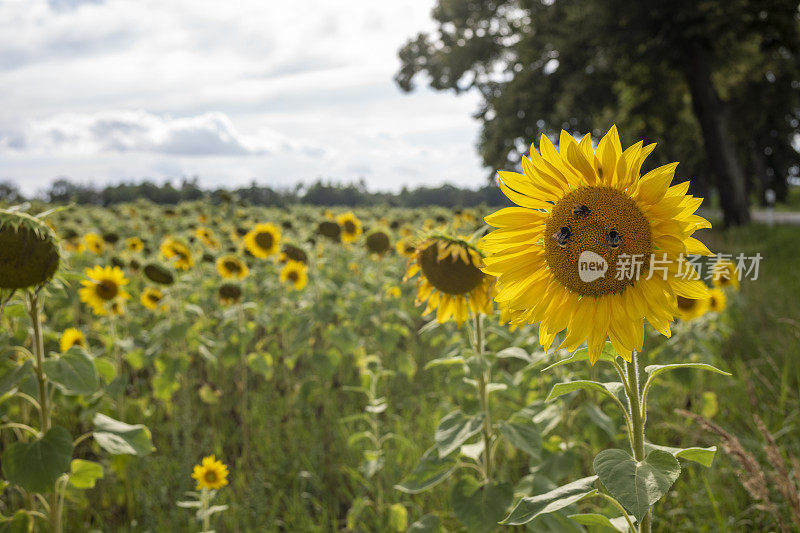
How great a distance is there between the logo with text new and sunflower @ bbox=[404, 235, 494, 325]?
72cm

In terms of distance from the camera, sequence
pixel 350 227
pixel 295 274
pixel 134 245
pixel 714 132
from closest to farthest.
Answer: pixel 295 274
pixel 350 227
pixel 134 245
pixel 714 132

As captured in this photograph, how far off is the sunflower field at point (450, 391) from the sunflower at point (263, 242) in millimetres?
20

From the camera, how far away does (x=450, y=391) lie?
280 centimetres

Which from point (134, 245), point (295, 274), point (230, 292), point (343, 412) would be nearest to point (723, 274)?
point (343, 412)

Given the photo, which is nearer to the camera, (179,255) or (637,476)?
(637,476)

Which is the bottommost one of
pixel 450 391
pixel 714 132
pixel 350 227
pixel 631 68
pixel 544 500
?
pixel 450 391

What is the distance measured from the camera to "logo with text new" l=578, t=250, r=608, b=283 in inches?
48.5

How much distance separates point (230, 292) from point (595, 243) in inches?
145

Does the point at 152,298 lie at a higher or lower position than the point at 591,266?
lower

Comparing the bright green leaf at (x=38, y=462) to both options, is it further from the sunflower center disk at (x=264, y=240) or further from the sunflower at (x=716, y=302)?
the sunflower at (x=716, y=302)

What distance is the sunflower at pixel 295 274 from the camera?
4.68 m

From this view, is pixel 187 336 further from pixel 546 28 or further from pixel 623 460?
pixel 546 28

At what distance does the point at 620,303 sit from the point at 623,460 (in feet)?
1.12

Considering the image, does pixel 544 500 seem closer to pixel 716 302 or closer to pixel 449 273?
pixel 449 273
